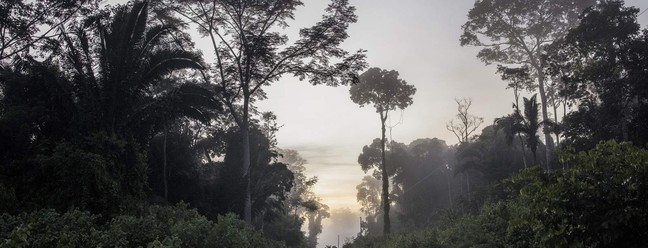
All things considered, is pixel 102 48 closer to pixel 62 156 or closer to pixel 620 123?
pixel 62 156

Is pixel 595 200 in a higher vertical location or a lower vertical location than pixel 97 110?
lower

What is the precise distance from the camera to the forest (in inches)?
199

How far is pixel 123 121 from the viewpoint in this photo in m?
13.9

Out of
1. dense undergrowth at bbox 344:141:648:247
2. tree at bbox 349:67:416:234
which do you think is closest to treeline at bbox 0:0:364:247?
dense undergrowth at bbox 344:141:648:247

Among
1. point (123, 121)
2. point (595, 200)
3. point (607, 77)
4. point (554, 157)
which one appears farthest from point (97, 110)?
point (554, 157)

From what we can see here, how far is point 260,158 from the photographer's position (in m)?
28.2

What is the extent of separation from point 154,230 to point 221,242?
1374 millimetres

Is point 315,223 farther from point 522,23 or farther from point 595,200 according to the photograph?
point 595,200

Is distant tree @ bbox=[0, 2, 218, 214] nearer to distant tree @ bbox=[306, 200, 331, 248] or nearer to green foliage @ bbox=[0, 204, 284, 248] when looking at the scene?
green foliage @ bbox=[0, 204, 284, 248]

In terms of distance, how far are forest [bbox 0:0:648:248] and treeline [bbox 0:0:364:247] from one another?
0.18ft

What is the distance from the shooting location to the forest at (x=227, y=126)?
505cm

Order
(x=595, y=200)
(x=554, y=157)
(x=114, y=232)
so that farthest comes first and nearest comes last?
(x=554, y=157) → (x=114, y=232) → (x=595, y=200)

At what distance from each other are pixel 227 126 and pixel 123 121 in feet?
52.4

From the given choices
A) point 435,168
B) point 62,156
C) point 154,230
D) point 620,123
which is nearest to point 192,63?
point 62,156
